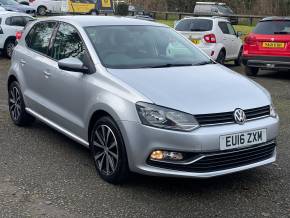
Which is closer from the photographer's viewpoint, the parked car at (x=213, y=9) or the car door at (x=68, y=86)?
the car door at (x=68, y=86)

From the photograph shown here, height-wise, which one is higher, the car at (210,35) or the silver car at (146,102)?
the silver car at (146,102)

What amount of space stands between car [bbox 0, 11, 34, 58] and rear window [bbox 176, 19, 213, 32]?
4932mm

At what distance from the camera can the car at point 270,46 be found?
38.8ft

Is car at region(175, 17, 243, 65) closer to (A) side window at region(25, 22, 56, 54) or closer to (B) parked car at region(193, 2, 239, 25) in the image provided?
(A) side window at region(25, 22, 56, 54)

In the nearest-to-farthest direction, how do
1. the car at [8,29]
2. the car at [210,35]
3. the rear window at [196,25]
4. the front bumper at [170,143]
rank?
the front bumper at [170,143], the car at [210,35], the rear window at [196,25], the car at [8,29]

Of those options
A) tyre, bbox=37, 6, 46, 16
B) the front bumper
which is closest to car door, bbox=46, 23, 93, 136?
the front bumper

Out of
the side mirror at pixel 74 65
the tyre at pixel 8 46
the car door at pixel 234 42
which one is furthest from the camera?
the tyre at pixel 8 46

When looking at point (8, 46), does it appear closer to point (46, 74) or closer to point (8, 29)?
point (8, 29)

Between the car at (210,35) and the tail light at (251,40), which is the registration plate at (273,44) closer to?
the tail light at (251,40)

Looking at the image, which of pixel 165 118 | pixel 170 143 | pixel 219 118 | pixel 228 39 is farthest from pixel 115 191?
pixel 228 39

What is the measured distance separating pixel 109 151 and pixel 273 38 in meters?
8.27

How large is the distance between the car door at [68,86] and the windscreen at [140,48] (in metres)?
0.23

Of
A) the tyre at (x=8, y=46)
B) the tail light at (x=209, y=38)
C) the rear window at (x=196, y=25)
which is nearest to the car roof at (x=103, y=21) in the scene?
the tail light at (x=209, y=38)

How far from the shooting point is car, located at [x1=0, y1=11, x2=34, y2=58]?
1547 cm
